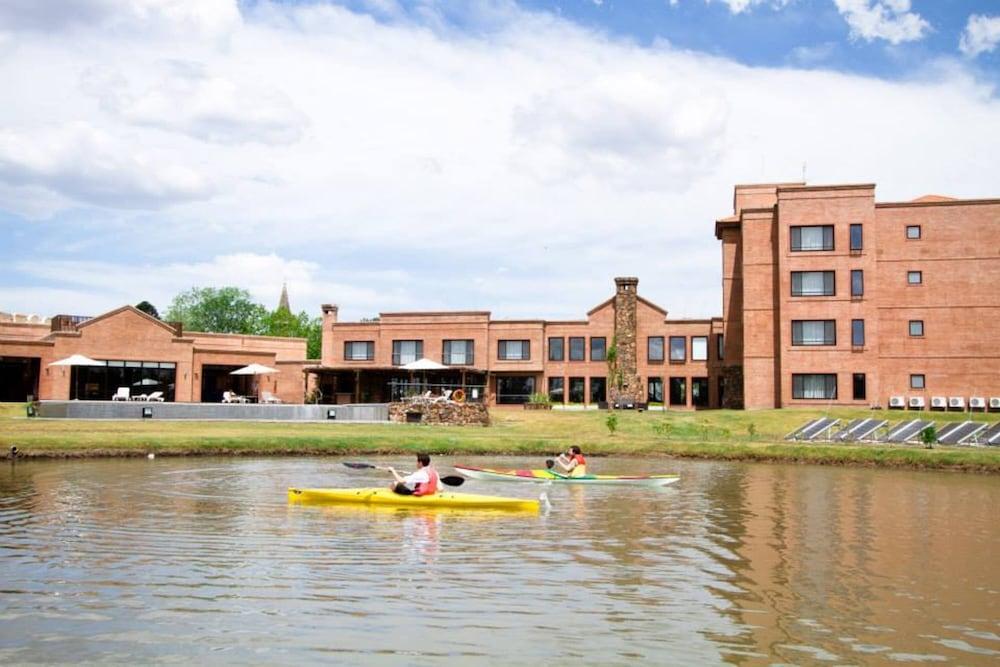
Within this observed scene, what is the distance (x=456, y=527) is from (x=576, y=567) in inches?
178

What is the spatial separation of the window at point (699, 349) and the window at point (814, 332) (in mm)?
8779

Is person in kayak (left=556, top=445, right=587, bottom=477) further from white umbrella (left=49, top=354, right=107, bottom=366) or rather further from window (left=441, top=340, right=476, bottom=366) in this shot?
window (left=441, top=340, right=476, bottom=366)

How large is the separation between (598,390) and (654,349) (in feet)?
15.0

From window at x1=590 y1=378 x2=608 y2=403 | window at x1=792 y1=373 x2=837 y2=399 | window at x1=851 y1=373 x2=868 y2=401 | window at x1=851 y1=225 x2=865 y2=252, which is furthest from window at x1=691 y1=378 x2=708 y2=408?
window at x1=851 y1=225 x2=865 y2=252

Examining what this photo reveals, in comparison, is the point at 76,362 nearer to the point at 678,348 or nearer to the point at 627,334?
the point at 627,334

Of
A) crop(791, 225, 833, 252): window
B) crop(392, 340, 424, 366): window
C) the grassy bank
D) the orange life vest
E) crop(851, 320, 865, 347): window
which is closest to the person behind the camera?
the orange life vest

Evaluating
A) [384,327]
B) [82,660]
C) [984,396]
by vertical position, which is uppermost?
[384,327]

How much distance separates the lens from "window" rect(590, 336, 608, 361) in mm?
59406

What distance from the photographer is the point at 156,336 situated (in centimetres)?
5472

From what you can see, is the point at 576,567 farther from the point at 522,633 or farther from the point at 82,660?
the point at 82,660

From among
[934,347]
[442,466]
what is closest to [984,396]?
[934,347]

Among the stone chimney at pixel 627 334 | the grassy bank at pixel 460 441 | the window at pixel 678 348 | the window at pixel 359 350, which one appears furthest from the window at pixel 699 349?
the window at pixel 359 350

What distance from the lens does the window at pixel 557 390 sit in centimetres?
6033

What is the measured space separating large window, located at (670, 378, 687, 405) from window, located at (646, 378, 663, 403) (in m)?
0.77
